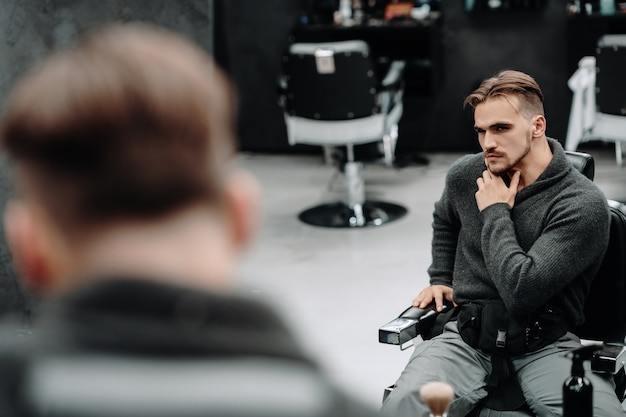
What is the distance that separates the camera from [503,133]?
8.80 ft

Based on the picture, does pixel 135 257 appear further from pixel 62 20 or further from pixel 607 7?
pixel 607 7

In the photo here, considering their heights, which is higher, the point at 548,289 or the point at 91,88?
the point at 91,88

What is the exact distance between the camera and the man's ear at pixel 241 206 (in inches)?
30.9

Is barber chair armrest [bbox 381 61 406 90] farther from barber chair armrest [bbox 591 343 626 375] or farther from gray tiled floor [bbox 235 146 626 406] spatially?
→ barber chair armrest [bbox 591 343 626 375]

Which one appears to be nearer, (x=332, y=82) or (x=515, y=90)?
(x=515, y=90)

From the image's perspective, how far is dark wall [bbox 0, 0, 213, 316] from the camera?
3.88m

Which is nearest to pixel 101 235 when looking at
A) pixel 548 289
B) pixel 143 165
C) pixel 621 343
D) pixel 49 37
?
pixel 143 165

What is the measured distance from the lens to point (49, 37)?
3.91 m

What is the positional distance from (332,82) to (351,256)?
1121 mm

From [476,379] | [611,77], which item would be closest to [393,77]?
[611,77]

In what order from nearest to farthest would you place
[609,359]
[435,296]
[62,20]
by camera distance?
1. [609,359]
2. [435,296]
3. [62,20]

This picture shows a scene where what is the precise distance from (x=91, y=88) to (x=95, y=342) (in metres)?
0.18

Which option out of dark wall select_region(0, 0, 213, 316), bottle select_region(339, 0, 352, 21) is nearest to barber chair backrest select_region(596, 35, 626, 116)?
bottle select_region(339, 0, 352, 21)

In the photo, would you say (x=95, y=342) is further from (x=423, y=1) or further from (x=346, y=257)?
(x=423, y=1)
